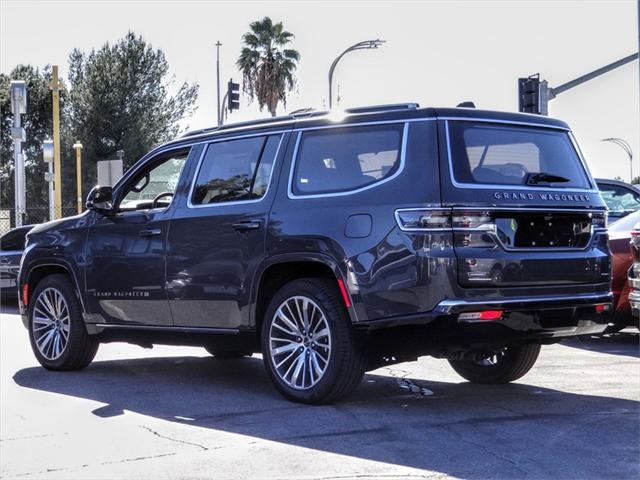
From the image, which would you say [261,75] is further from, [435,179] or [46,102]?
[435,179]

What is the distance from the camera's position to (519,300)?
6426mm

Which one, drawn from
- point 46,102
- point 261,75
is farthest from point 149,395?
point 46,102

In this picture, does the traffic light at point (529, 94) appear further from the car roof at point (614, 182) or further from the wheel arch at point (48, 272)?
the wheel arch at point (48, 272)

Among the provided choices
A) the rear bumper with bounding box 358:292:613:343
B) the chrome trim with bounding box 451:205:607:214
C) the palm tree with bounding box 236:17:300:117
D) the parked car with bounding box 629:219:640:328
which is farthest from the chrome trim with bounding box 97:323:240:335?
the palm tree with bounding box 236:17:300:117

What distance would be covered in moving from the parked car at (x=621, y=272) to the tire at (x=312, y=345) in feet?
13.5

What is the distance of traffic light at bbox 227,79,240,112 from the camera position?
2912 cm

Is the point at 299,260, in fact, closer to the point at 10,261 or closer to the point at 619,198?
the point at 619,198

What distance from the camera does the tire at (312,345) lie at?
6734mm

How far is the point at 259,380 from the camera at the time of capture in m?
8.41

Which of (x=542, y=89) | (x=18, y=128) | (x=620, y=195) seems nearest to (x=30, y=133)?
(x=18, y=128)

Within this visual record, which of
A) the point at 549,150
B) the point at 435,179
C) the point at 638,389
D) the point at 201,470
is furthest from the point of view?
the point at 638,389

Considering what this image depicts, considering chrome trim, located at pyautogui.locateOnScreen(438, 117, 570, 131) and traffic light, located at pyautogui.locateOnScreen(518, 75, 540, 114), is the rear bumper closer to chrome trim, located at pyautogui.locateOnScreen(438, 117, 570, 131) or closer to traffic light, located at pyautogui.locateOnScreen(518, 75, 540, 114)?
chrome trim, located at pyautogui.locateOnScreen(438, 117, 570, 131)

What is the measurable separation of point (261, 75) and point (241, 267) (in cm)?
4420

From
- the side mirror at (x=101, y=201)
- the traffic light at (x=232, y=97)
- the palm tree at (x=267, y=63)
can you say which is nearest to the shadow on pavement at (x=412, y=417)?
the side mirror at (x=101, y=201)
